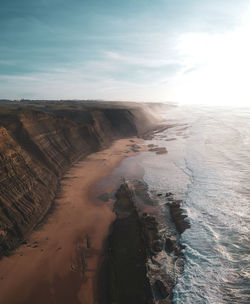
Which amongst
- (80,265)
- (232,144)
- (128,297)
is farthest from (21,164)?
(232,144)

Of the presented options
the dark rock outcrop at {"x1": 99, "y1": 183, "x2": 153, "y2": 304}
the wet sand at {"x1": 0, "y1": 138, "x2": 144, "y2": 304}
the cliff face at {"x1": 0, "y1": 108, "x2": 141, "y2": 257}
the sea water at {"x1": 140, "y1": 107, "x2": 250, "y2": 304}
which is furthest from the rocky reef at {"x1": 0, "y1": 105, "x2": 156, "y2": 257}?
the sea water at {"x1": 140, "y1": 107, "x2": 250, "y2": 304}

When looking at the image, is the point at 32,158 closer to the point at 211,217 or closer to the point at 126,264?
the point at 126,264

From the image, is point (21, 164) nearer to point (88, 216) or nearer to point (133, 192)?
point (88, 216)

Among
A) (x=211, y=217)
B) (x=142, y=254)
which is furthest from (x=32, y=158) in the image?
(x=211, y=217)

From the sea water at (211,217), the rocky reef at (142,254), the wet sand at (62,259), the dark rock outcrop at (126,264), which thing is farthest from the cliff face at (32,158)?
the sea water at (211,217)

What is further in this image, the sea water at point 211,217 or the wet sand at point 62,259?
the sea water at point 211,217

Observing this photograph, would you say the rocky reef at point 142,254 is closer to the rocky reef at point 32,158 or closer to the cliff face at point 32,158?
the rocky reef at point 32,158

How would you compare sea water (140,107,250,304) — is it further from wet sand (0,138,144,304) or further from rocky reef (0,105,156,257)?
rocky reef (0,105,156,257)
